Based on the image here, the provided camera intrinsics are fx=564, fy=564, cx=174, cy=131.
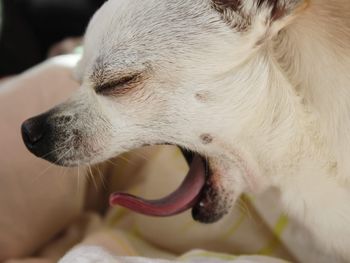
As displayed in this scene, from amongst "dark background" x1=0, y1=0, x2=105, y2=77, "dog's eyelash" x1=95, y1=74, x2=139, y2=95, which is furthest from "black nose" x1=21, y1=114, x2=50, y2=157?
"dark background" x1=0, y1=0, x2=105, y2=77

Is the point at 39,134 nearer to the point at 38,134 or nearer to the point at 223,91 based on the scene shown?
the point at 38,134

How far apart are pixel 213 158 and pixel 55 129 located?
0.24m

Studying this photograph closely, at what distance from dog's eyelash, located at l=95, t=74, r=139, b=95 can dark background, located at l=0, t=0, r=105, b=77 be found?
0.91m

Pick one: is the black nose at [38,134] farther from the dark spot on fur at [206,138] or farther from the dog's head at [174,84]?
the dark spot on fur at [206,138]

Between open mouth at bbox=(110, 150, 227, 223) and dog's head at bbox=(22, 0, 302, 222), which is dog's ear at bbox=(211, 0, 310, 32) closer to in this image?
dog's head at bbox=(22, 0, 302, 222)

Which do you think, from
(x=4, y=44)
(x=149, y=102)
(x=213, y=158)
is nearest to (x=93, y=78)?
(x=149, y=102)

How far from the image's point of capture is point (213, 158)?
86 cm

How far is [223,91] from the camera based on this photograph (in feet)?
→ 2.59

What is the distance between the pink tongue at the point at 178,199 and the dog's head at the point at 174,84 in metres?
0.07

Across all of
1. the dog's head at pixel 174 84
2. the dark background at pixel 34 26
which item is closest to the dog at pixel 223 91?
the dog's head at pixel 174 84

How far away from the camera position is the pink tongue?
0.91 metres

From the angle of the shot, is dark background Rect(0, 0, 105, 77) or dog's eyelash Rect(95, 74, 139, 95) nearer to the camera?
dog's eyelash Rect(95, 74, 139, 95)

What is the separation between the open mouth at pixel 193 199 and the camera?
2.96 feet

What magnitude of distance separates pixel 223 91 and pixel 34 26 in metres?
1.11
